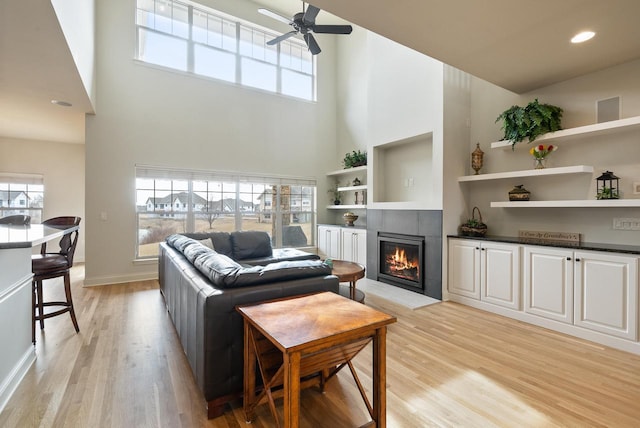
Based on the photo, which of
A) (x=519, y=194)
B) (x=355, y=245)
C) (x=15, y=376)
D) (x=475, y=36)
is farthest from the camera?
(x=355, y=245)

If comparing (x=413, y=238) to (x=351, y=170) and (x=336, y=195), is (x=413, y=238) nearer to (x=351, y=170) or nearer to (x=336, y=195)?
(x=351, y=170)

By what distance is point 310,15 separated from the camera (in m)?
3.85

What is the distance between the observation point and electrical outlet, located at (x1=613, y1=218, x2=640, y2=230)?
278cm

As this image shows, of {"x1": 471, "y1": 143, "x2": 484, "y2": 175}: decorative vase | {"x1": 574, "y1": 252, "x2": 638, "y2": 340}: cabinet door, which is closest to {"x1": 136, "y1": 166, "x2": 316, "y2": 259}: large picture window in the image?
{"x1": 471, "y1": 143, "x2": 484, "y2": 175}: decorative vase

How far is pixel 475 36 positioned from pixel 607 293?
8.17ft

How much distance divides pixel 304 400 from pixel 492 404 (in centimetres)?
116

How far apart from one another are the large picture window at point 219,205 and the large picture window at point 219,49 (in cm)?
201

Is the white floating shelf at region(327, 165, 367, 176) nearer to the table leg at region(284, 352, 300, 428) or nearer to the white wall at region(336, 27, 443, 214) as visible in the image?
the white wall at region(336, 27, 443, 214)

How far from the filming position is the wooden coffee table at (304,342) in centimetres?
124

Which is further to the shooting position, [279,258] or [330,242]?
[330,242]

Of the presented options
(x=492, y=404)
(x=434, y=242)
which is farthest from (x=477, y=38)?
(x=492, y=404)

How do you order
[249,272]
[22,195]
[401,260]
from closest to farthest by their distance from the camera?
[249,272] → [401,260] → [22,195]

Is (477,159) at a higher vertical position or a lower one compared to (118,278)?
higher

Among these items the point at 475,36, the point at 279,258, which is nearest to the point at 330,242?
the point at 279,258
